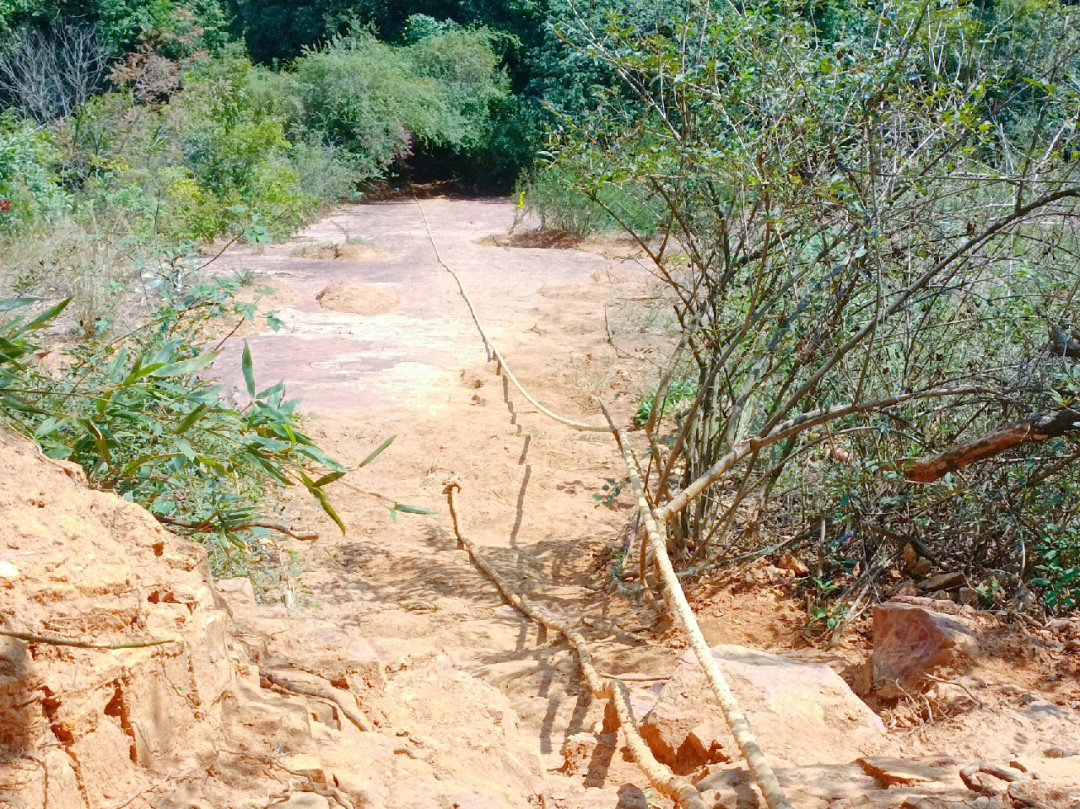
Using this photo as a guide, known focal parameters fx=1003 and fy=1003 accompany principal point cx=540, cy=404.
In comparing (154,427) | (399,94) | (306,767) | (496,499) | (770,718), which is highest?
(399,94)

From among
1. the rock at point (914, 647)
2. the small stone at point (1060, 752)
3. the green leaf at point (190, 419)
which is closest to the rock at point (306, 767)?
the green leaf at point (190, 419)

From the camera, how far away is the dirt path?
4.00 m

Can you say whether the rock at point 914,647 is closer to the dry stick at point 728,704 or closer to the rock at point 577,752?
the dry stick at point 728,704

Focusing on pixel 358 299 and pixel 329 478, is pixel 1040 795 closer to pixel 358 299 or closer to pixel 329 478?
pixel 329 478

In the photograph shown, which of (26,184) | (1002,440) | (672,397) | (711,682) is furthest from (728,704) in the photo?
(26,184)

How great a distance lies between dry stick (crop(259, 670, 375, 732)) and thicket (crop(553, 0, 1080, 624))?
5.50 feet

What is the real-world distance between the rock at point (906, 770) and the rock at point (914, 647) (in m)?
1.09

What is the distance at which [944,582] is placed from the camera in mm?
4062

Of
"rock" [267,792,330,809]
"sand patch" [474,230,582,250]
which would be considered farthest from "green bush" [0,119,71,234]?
"rock" [267,792,330,809]

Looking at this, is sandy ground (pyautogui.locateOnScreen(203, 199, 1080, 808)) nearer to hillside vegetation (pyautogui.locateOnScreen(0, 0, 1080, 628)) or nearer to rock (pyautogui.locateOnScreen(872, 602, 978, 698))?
rock (pyautogui.locateOnScreen(872, 602, 978, 698))

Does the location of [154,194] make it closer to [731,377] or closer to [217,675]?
[731,377]

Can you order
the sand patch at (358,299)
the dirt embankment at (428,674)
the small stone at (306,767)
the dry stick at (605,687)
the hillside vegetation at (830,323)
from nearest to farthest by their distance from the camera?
the dirt embankment at (428,674)
the small stone at (306,767)
the dry stick at (605,687)
the hillside vegetation at (830,323)
the sand patch at (358,299)

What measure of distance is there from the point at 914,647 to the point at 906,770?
4.47 ft

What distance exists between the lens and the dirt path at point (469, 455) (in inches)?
157
